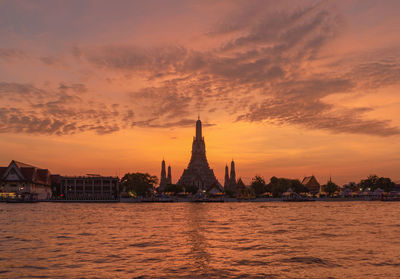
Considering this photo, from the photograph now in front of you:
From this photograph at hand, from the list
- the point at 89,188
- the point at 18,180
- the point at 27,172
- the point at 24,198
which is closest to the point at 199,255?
the point at 24,198

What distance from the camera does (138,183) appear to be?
173375mm

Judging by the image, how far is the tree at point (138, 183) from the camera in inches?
6821

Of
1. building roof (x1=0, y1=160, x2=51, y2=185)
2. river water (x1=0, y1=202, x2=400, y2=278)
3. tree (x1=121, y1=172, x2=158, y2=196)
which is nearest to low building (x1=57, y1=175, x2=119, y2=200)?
tree (x1=121, y1=172, x2=158, y2=196)

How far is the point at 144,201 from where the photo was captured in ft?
554

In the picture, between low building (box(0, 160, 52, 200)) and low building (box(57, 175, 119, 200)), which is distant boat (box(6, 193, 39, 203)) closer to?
low building (box(0, 160, 52, 200))

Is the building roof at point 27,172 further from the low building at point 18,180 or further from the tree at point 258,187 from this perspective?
the tree at point 258,187

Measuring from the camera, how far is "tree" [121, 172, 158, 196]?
173 meters

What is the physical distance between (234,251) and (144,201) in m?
144

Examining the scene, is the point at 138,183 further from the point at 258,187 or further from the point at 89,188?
the point at 258,187

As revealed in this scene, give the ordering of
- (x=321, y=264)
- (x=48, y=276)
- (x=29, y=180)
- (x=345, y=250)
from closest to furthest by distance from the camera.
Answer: (x=48, y=276) → (x=321, y=264) → (x=345, y=250) → (x=29, y=180)

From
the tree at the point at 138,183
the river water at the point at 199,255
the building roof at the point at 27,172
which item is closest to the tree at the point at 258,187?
the tree at the point at 138,183

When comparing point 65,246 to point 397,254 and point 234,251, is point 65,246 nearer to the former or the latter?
point 234,251

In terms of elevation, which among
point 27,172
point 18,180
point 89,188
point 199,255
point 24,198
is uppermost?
point 27,172

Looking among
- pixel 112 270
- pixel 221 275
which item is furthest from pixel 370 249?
pixel 112 270
